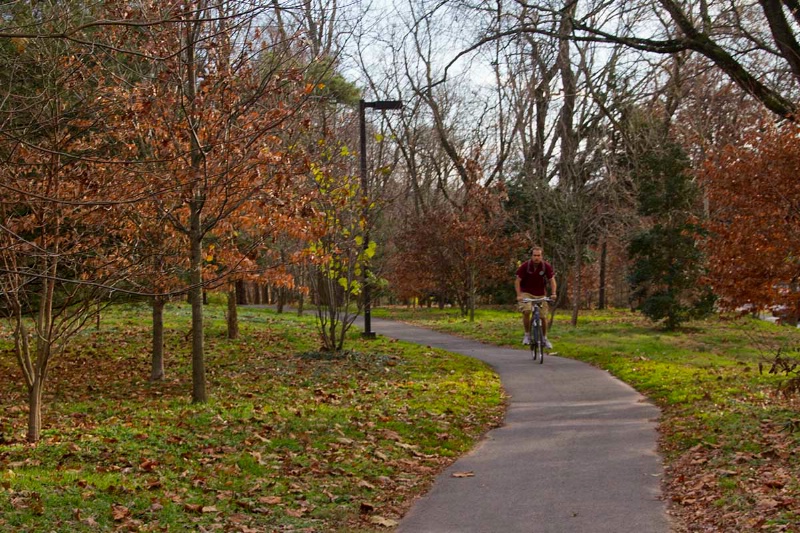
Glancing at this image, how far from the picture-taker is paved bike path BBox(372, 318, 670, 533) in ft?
20.6

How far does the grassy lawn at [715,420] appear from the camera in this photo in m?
6.20

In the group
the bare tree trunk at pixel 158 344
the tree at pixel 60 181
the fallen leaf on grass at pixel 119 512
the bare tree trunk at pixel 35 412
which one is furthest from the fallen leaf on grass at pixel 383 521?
the bare tree trunk at pixel 158 344

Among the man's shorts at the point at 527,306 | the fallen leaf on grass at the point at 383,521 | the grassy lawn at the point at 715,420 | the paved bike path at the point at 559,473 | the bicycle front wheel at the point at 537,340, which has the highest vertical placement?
the man's shorts at the point at 527,306

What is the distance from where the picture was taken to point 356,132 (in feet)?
86.7

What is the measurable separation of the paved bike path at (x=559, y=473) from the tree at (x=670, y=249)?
1088 cm

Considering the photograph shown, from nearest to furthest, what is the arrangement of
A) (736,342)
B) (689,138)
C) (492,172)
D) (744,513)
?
1. (744,513)
2. (736,342)
3. (689,138)
4. (492,172)

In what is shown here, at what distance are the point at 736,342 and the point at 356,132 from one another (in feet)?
43.3

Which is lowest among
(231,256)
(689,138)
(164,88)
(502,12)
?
(231,256)

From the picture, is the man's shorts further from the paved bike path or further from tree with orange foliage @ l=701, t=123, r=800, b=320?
tree with orange foliage @ l=701, t=123, r=800, b=320

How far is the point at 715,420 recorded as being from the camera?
9414 millimetres

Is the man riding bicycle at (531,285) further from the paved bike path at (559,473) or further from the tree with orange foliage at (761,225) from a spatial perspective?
the tree with orange foliage at (761,225)

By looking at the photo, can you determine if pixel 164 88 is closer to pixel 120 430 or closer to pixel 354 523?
pixel 120 430

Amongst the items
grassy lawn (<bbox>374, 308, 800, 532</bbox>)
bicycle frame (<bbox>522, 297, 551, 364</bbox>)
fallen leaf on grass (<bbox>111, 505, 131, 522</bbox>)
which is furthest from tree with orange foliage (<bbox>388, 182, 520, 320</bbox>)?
fallen leaf on grass (<bbox>111, 505, 131, 522</bbox>)

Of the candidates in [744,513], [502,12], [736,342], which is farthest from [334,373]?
[736,342]
